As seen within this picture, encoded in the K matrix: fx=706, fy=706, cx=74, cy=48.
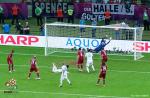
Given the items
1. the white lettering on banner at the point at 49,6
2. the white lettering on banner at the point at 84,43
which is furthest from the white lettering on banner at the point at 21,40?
the white lettering on banner at the point at 49,6

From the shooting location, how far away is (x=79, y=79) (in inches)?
1694

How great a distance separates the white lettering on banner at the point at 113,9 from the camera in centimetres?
6594

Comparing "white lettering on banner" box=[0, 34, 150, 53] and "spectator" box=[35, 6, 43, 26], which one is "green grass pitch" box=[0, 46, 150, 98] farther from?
"spectator" box=[35, 6, 43, 26]

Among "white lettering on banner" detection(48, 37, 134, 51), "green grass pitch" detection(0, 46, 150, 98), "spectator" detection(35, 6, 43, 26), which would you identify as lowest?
"green grass pitch" detection(0, 46, 150, 98)

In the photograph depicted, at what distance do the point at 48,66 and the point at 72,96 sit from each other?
9.65 m

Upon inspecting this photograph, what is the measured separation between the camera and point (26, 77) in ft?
143

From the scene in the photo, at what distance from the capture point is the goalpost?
50750mm

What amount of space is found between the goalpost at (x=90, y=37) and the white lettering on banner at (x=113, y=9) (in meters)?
11.9

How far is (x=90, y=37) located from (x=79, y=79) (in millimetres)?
10705

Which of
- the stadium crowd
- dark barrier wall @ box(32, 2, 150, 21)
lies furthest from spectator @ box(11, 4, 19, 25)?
dark barrier wall @ box(32, 2, 150, 21)

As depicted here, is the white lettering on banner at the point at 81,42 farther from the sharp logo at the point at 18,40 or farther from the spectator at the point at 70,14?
the spectator at the point at 70,14

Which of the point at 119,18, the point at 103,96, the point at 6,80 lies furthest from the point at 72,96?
the point at 119,18

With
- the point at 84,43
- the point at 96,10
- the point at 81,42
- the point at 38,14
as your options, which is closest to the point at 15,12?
the point at 38,14

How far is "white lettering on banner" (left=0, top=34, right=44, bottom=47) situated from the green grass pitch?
2.47 feet
